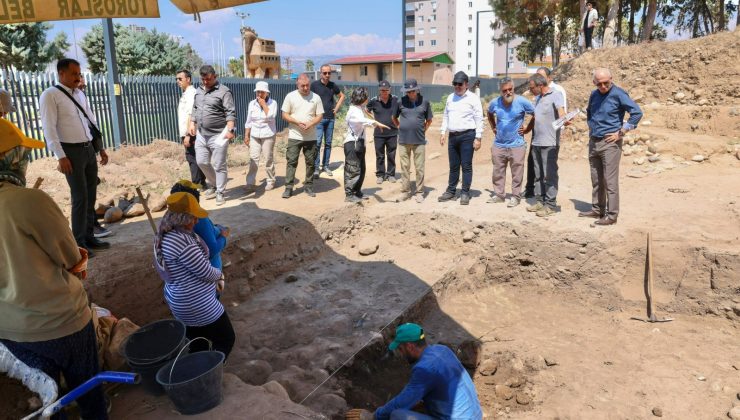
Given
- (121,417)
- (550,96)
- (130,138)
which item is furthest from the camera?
(130,138)

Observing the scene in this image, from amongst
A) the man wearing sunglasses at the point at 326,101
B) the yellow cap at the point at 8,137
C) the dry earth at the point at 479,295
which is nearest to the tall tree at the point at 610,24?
the dry earth at the point at 479,295

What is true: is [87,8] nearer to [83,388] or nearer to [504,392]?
[83,388]

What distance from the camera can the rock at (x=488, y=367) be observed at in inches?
207

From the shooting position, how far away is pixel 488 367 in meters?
5.28

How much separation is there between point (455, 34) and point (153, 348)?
81566mm

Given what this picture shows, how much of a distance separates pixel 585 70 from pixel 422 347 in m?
13.5

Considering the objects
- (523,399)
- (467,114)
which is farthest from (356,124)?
(523,399)

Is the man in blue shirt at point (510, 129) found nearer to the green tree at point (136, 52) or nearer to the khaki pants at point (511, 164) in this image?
the khaki pants at point (511, 164)

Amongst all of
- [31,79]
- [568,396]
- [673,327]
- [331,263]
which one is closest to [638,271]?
[673,327]

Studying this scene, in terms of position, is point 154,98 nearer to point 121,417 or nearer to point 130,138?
point 130,138

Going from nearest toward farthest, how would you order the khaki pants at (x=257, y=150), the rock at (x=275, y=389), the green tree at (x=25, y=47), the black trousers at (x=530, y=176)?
the rock at (x=275, y=389), the black trousers at (x=530, y=176), the khaki pants at (x=257, y=150), the green tree at (x=25, y=47)

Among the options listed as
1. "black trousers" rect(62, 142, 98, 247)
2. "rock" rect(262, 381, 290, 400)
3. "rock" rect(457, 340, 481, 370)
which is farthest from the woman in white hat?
"rock" rect(262, 381, 290, 400)

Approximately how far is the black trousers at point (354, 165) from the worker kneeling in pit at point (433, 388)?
174 inches

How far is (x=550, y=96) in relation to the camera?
6.84m
